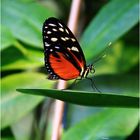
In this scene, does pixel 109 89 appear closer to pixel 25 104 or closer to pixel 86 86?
pixel 86 86

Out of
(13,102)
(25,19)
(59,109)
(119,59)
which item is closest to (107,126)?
(59,109)

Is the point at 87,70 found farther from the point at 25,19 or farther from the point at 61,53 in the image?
the point at 25,19

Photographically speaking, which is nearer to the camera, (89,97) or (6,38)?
(89,97)

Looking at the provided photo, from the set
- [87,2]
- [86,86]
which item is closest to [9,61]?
[86,86]

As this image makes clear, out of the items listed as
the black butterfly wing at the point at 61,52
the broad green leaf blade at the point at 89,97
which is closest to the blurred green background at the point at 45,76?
the black butterfly wing at the point at 61,52

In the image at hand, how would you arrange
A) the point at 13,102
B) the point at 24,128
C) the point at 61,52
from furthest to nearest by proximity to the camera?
the point at 24,128 → the point at 13,102 → the point at 61,52

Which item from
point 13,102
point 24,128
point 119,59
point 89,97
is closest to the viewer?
point 89,97

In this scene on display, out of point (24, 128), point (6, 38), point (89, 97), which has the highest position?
point (6, 38)
